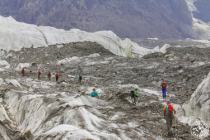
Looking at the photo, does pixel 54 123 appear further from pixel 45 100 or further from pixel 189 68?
pixel 189 68

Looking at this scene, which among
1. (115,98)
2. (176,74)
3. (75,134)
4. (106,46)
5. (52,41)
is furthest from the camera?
(52,41)

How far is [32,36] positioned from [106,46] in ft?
59.0

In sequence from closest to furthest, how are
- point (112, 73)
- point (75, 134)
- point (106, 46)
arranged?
1. point (75, 134)
2. point (112, 73)
3. point (106, 46)

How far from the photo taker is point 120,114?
1039 inches

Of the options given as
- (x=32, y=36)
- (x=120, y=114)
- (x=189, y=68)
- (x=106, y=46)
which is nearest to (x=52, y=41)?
(x=32, y=36)

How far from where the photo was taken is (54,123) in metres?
23.5

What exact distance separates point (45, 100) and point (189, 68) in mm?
26524

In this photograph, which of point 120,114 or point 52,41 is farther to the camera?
point 52,41

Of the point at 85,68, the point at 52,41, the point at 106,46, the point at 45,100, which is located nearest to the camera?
the point at 45,100

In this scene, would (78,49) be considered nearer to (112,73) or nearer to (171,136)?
(112,73)

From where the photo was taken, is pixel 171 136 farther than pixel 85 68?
No

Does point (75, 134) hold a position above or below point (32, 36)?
below

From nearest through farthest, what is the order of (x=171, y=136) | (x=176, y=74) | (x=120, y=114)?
(x=171, y=136)
(x=120, y=114)
(x=176, y=74)

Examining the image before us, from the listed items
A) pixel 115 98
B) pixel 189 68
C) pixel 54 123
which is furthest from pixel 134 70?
pixel 54 123
